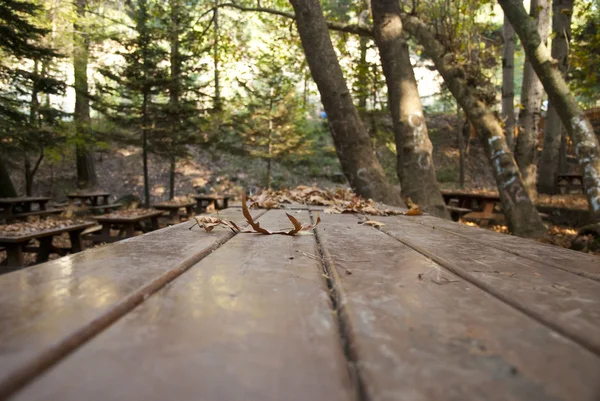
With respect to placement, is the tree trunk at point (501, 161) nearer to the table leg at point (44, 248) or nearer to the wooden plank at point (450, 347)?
the wooden plank at point (450, 347)

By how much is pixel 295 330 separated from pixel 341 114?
4553mm

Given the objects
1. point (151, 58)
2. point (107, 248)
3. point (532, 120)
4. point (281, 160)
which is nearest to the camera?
point (107, 248)

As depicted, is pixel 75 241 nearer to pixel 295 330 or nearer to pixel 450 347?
pixel 295 330

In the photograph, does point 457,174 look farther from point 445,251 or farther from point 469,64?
point 445,251

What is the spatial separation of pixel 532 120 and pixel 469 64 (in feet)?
15.4

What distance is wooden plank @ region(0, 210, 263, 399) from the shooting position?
48cm

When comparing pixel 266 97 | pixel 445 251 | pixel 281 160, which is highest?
pixel 266 97

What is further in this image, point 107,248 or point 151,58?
point 151,58

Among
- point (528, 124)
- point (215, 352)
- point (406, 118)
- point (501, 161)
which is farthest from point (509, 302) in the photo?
point (528, 124)

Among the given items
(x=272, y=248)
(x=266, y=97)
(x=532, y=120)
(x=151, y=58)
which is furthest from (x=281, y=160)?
(x=272, y=248)

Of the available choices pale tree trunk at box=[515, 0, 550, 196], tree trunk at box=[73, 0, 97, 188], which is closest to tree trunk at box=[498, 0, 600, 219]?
pale tree trunk at box=[515, 0, 550, 196]

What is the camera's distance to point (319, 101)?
13.2 meters

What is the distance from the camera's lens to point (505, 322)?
64 cm

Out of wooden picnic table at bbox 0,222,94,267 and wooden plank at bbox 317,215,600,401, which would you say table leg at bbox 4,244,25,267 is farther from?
wooden plank at bbox 317,215,600,401
